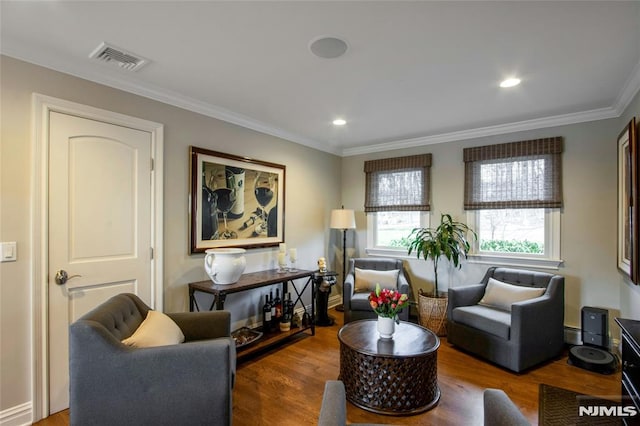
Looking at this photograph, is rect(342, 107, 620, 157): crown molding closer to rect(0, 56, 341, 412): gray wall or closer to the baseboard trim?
rect(0, 56, 341, 412): gray wall

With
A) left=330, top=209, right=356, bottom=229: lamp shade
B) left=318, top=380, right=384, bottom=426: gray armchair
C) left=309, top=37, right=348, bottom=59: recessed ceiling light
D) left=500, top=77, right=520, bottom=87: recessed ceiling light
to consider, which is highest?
left=309, top=37, right=348, bottom=59: recessed ceiling light

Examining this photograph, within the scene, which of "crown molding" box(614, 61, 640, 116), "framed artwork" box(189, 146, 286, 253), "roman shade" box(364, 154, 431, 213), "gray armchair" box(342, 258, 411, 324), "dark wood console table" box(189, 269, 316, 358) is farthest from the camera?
"roman shade" box(364, 154, 431, 213)

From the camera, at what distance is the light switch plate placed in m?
2.02

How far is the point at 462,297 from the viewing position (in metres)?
3.40

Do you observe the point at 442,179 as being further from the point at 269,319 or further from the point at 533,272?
the point at 269,319

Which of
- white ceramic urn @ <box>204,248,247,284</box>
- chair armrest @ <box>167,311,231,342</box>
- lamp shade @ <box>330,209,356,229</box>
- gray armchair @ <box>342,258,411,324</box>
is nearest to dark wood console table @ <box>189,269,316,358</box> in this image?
white ceramic urn @ <box>204,248,247,284</box>

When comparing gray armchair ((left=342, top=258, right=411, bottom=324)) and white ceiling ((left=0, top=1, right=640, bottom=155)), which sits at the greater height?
white ceiling ((left=0, top=1, right=640, bottom=155))

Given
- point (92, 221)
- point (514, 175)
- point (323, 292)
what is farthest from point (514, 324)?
point (92, 221)

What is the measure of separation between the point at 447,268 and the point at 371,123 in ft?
6.90

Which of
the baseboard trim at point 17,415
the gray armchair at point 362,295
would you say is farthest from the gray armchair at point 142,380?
the gray armchair at point 362,295

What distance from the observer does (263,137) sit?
150 inches

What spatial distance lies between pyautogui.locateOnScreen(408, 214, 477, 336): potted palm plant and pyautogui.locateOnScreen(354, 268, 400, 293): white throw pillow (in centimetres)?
36

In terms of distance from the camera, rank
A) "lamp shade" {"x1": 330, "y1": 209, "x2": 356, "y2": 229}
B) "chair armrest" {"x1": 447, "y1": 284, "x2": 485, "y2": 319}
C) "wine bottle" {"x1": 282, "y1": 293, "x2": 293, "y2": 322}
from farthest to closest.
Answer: "lamp shade" {"x1": 330, "y1": 209, "x2": 356, "y2": 229} < "wine bottle" {"x1": 282, "y1": 293, "x2": 293, "y2": 322} < "chair armrest" {"x1": 447, "y1": 284, "x2": 485, "y2": 319}

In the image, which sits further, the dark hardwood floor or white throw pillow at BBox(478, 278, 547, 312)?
white throw pillow at BBox(478, 278, 547, 312)
